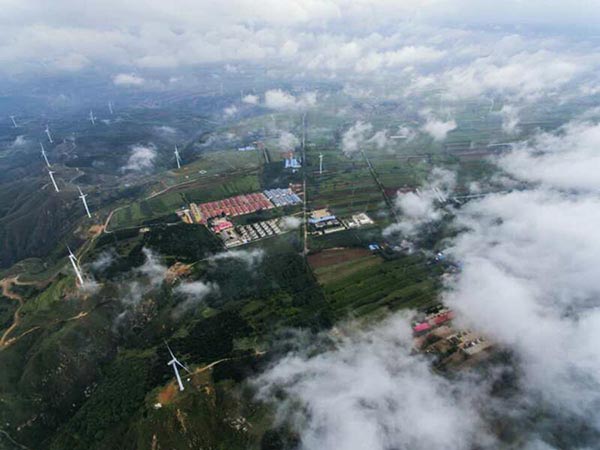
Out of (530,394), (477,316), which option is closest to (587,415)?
(530,394)

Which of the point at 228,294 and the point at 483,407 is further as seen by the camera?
the point at 228,294

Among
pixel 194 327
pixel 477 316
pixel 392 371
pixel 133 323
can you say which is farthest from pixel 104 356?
pixel 477 316

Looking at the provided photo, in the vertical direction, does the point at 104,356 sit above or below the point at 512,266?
below

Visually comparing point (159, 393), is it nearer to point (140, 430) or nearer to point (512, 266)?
point (140, 430)

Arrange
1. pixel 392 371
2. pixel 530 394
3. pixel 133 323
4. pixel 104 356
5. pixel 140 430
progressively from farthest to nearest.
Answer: pixel 133 323
pixel 104 356
pixel 392 371
pixel 530 394
pixel 140 430

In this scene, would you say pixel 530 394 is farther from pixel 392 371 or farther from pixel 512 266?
pixel 512 266

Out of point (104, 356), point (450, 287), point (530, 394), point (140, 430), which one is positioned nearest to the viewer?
point (140, 430)
